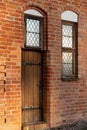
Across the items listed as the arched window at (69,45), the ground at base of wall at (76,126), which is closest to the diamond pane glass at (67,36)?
the arched window at (69,45)

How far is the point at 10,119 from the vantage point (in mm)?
8328

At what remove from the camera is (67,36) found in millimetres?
10164

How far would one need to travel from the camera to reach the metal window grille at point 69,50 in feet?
33.0

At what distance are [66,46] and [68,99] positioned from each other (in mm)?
1511

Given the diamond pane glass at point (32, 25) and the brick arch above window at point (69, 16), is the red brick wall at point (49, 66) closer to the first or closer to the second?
the brick arch above window at point (69, 16)

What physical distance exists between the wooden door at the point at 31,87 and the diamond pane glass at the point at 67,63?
0.87 m

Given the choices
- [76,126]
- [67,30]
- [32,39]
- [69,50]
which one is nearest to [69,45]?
[69,50]

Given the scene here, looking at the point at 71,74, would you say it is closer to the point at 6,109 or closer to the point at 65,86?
the point at 65,86

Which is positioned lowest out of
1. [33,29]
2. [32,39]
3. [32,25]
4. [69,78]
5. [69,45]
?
[69,78]

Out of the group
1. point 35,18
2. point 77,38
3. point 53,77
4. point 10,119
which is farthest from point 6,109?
point 77,38

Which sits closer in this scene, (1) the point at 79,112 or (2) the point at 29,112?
(2) the point at 29,112

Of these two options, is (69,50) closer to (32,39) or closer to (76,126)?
(32,39)

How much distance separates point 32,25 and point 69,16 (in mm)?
1482

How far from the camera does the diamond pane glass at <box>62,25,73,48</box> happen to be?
10.0 m
